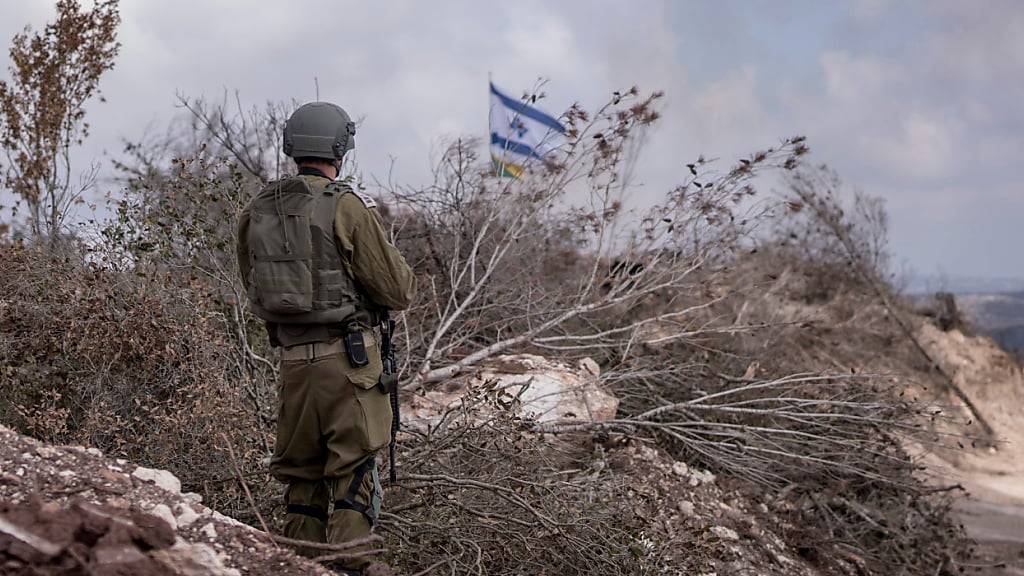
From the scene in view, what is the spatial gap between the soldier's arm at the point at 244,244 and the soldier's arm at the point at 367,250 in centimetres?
50

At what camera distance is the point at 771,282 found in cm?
1079

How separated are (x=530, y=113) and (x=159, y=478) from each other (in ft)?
15.6

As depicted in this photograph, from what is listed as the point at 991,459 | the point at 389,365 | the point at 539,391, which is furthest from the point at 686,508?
the point at 991,459

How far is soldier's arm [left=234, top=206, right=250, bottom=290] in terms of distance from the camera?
13.0 ft

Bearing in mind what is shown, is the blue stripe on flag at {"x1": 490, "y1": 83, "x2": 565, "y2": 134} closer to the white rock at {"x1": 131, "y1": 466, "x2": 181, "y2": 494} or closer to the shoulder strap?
the shoulder strap

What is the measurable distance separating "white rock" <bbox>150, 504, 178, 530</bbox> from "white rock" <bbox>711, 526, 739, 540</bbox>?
383 cm

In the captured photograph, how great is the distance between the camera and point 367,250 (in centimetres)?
367

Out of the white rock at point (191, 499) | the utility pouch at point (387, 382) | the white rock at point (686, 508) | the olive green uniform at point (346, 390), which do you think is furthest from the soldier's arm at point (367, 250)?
the white rock at point (686, 508)

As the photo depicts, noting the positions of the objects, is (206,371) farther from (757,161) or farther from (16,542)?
(757,161)

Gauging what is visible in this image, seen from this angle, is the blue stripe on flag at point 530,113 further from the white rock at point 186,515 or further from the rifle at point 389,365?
the white rock at point 186,515

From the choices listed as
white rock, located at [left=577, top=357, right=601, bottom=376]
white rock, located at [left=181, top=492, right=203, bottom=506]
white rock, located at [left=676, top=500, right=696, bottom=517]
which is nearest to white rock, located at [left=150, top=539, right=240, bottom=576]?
white rock, located at [left=181, top=492, right=203, bottom=506]

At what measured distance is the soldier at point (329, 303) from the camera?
3654 mm

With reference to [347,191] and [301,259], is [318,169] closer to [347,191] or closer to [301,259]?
[347,191]

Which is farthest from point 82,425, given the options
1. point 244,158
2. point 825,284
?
point 825,284
